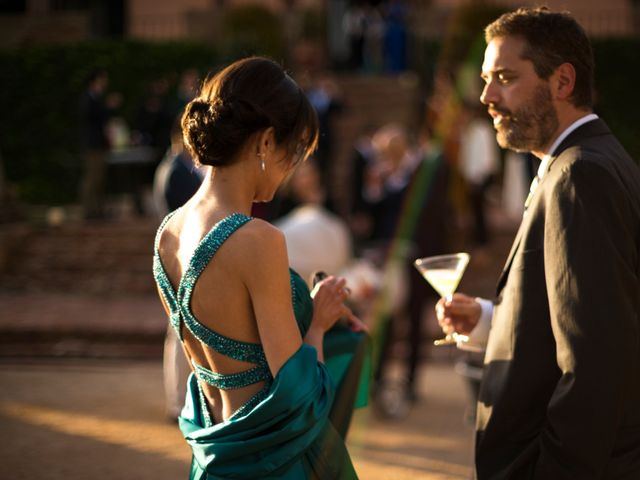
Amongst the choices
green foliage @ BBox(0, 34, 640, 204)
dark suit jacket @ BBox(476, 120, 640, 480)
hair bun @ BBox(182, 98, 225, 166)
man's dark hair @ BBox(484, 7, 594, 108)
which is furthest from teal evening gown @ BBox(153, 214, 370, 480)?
green foliage @ BBox(0, 34, 640, 204)

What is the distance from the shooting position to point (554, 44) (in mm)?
2830

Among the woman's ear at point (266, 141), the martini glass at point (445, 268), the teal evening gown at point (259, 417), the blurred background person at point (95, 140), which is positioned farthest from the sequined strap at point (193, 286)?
the blurred background person at point (95, 140)

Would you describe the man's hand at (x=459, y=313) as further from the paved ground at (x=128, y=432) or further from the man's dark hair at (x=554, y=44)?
the paved ground at (x=128, y=432)

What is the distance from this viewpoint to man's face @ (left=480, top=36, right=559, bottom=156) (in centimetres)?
286

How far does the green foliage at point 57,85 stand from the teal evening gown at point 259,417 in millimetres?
17327

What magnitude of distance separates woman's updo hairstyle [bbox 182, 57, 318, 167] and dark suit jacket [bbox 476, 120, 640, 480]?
67 centimetres

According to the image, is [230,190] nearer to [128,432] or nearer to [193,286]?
[193,286]

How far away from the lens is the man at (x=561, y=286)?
249 centimetres

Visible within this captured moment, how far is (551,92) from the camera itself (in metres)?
2.86

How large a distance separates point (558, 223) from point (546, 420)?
1.64ft

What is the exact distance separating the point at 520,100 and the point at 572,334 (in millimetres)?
720

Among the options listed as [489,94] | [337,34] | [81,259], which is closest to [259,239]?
[489,94]

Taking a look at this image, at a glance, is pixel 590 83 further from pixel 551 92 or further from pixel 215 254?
pixel 215 254

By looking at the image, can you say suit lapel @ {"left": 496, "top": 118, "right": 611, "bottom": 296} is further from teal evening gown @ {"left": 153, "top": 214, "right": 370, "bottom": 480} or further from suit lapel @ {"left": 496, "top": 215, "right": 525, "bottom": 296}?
teal evening gown @ {"left": 153, "top": 214, "right": 370, "bottom": 480}
